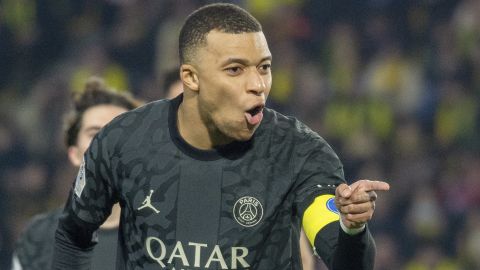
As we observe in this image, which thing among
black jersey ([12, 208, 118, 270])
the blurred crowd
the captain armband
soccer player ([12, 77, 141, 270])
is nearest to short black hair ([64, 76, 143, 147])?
soccer player ([12, 77, 141, 270])

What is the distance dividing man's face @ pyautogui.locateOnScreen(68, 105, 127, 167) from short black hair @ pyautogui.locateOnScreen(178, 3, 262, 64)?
193 centimetres

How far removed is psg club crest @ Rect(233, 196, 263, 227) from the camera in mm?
3945

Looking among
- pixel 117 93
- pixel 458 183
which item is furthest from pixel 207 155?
pixel 458 183

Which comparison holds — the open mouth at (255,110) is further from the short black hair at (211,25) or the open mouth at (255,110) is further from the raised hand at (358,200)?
the raised hand at (358,200)

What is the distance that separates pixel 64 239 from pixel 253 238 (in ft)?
2.62

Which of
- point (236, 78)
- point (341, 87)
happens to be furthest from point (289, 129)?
point (341, 87)

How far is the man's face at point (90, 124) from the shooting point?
589 centimetres

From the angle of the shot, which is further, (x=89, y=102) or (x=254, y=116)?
(x=89, y=102)

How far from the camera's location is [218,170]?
403 cm

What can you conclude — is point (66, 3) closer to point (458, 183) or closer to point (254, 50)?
point (458, 183)

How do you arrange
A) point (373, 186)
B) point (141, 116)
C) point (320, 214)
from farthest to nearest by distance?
point (141, 116)
point (320, 214)
point (373, 186)

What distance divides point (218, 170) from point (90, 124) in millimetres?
2006

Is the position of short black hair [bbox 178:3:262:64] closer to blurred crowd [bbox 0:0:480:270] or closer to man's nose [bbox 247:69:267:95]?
man's nose [bbox 247:69:267:95]

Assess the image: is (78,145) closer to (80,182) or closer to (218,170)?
(80,182)
